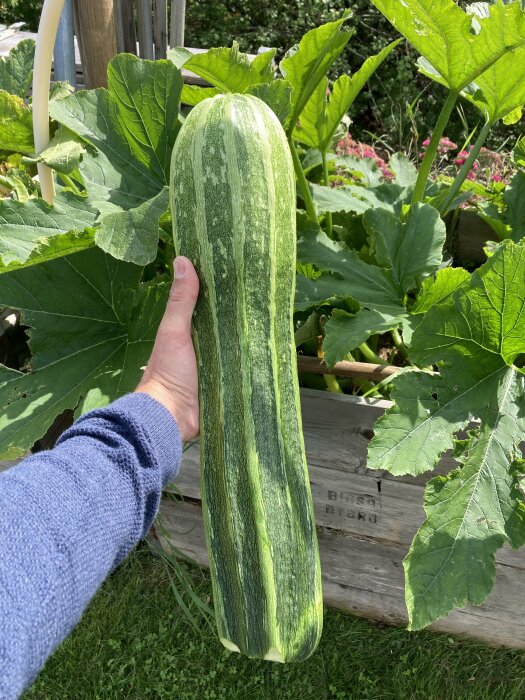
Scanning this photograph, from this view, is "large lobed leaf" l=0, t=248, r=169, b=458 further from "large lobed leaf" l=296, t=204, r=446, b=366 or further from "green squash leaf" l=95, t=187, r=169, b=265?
"large lobed leaf" l=296, t=204, r=446, b=366

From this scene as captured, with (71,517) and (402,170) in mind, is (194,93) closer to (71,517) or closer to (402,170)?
(402,170)

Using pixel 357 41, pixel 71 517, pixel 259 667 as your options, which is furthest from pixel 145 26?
pixel 357 41

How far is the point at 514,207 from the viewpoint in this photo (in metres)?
1.82

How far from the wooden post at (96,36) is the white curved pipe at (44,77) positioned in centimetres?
39

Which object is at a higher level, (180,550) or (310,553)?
(310,553)

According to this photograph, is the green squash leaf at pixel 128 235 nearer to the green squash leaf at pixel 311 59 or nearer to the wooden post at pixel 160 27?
the green squash leaf at pixel 311 59

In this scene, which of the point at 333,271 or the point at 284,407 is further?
the point at 333,271

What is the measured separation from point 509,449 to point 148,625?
3.95ft

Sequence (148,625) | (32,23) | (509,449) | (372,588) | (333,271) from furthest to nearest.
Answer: (32,23)
(148,625)
(372,588)
(333,271)
(509,449)

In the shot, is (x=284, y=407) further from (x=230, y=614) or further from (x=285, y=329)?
(x=230, y=614)

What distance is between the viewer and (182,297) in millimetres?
1229

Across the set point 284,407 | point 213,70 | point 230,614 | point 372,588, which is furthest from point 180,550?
point 213,70

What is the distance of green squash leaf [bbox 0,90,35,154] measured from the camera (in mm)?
1560

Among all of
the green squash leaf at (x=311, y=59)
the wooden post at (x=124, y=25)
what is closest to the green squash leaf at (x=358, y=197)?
the green squash leaf at (x=311, y=59)
